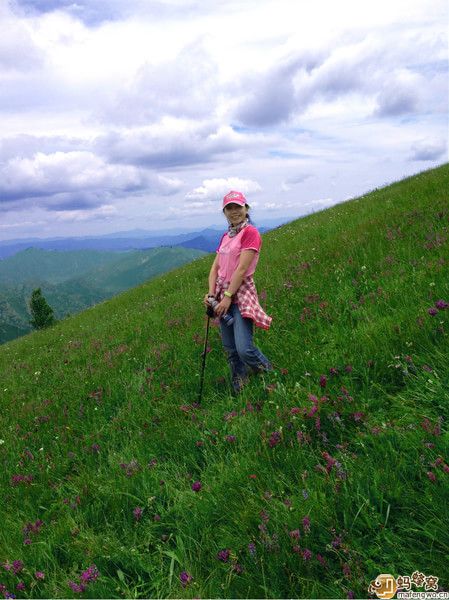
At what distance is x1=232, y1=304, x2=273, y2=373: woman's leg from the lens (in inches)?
208

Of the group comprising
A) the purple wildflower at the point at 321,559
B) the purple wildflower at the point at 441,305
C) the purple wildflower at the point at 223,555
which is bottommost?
the purple wildflower at the point at 223,555

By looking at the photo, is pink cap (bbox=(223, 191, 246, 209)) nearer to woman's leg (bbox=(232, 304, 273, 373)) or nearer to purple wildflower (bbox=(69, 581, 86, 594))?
woman's leg (bbox=(232, 304, 273, 373))

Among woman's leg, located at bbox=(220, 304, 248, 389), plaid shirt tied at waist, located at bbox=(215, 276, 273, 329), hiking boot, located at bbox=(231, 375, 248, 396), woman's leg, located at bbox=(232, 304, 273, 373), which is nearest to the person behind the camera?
hiking boot, located at bbox=(231, 375, 248, 396)

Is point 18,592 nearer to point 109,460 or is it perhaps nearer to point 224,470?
point 109,460

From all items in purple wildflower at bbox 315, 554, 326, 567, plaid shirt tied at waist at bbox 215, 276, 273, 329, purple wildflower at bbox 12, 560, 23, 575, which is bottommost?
purple wildflower at bbox 12, 560, 23, 575

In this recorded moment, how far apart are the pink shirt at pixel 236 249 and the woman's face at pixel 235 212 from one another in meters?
0.15

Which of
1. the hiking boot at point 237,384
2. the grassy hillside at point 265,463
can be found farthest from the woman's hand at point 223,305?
the grassy hillside at point 265,463

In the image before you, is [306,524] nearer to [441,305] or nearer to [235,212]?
[441,305]

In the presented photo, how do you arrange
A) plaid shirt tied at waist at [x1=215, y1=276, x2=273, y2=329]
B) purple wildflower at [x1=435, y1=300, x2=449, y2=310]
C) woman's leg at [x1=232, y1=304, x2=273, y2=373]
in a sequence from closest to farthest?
purple wildflower at [x1=435, y1=300, x2=449, y2=310] → woman's leg at [x1=232, y1=304, x2=273, y2=373] → plaid shirt tied at waist at [x1=215, y1=276, x2=273, y2=329]

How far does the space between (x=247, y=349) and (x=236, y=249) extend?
1.43 meters

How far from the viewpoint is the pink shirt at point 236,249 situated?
17.9ft

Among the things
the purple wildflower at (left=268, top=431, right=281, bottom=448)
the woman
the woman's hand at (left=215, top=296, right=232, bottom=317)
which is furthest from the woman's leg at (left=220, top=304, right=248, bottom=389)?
the purple wildflower at (left=268, top=431, right=281, bottom=448)

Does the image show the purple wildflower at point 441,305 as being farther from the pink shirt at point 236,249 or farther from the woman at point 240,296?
the pink shirt at point 236,249

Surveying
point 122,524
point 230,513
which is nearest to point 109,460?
point 122,524
